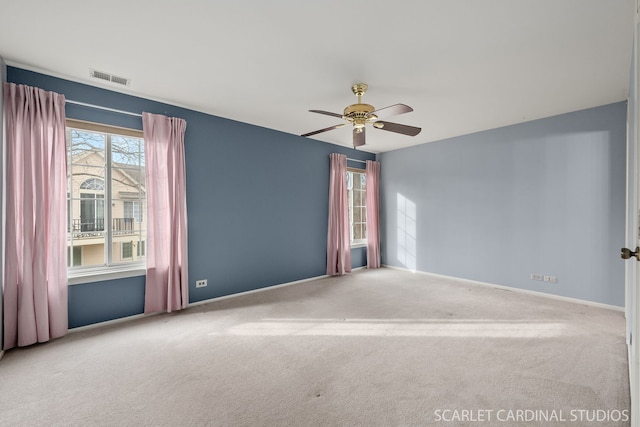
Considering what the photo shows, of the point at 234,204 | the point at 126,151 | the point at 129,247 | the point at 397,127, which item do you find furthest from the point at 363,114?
the point at 129,247

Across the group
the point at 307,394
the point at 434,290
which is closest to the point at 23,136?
the point at 307,394

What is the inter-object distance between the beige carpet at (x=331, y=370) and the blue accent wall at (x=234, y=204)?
0.43 metres

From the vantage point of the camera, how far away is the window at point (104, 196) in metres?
3.15

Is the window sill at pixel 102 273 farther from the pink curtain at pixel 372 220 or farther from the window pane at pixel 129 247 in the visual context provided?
the pink curtain at pixel 372 220

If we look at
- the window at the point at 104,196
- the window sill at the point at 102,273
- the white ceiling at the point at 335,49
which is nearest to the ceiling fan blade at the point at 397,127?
the white ceiling at the point at 335,49

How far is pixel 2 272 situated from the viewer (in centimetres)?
255

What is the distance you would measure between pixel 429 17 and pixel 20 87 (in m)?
3.55

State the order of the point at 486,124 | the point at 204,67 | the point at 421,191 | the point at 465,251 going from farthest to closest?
the point at 421,191 < the point at 465,251 < the point at 486,124 < the point at 204,67

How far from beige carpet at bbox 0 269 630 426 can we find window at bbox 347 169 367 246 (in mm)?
2771

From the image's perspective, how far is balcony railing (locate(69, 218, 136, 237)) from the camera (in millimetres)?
3148

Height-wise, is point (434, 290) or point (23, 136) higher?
point (23, 136)

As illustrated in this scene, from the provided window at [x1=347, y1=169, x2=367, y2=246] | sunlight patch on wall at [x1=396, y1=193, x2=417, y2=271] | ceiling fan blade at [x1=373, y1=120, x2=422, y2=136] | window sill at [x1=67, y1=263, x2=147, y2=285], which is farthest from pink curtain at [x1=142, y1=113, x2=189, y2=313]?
sunlight patch on wall at [x1=396, y1=193, x2=417, y2=271]

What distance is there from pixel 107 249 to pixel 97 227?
0.88ft

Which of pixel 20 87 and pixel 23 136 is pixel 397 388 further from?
pixel 20 87
